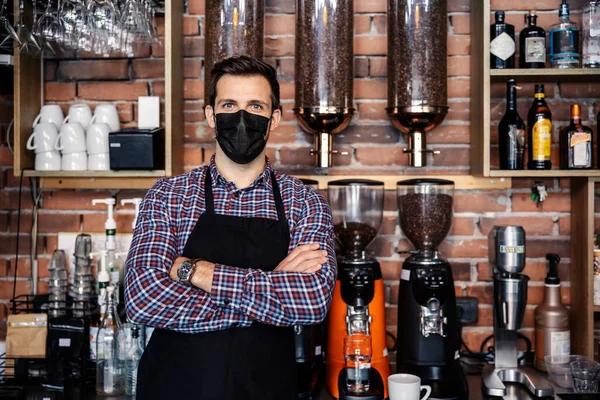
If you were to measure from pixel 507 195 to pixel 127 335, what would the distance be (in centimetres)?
149

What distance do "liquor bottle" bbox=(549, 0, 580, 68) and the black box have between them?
4.73ft

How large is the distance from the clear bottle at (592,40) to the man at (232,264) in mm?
1124

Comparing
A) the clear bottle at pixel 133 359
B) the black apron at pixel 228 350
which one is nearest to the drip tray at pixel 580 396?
the black apron at pixel 228 350

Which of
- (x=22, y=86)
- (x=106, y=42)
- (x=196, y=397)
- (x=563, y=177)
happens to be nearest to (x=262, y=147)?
(x=196, y=397)

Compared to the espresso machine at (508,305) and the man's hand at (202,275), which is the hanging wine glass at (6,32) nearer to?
the man's hand at (202,275)

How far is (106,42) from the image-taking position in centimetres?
234

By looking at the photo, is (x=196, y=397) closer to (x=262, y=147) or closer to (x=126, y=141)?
(x=262, y=147)

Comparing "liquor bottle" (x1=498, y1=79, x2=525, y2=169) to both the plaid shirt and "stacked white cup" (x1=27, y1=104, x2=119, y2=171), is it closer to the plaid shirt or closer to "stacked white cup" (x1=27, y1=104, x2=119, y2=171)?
the plaid shirt

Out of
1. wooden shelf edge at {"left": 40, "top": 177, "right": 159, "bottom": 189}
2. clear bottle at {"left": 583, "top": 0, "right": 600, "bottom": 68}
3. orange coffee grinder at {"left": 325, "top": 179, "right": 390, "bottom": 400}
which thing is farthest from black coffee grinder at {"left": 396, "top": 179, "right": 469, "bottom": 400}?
wooden shelf edge at {"left": 40, "top": 177, "right": 159, "bottom": 189}

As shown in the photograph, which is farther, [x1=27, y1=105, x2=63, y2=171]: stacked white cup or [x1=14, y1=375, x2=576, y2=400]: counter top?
[x1=27, y1=105, x2=63, y2=171]: stacked white cup

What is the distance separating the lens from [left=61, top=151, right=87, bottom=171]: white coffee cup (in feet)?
7.68

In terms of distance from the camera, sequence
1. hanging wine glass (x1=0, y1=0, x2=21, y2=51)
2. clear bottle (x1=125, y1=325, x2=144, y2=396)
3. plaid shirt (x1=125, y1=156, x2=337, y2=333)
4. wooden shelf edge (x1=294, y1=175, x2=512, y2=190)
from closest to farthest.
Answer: plaid shirt (x1=125, y1=156, x2=337, y2=333)
clear bottle (x1=125, y1=325, x2=144, y2=396)
hanging wine glass (x1=0, y1=0, x2=21, y2=51)
wooden shelf edge (x1=294, y1=175, x2=512, y2=190)

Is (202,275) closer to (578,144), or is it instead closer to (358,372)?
(358,372)

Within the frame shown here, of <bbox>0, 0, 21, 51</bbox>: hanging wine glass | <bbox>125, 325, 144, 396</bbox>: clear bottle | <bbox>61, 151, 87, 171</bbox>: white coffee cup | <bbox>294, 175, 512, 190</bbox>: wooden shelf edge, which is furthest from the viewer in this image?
<bbox>294, 175, 512, 190</bbox>: wooden shelf edge
